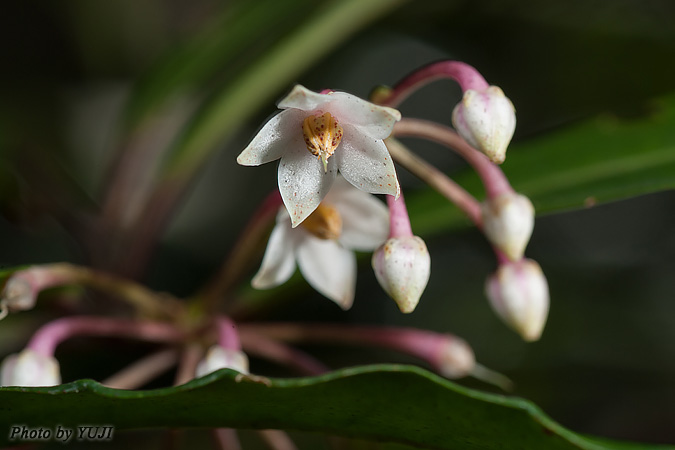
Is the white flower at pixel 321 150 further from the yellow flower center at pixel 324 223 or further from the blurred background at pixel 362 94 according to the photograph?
the blurred background at pixel 362 94

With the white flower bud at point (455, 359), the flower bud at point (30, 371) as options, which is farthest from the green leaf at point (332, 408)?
the white flower bud at point (455, 359)

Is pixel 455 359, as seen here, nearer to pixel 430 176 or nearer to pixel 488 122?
pixel 430 176

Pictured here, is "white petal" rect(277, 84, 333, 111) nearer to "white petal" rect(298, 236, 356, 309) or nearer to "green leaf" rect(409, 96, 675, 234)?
"white petal" rect(298, 236, 356, 309)

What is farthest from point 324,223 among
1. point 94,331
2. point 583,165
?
point 583,165

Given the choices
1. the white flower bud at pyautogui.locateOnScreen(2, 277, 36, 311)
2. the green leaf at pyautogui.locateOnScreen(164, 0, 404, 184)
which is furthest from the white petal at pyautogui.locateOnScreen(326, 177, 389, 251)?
the green leaf at pyautogui.locateOnScreen(164, 0, 404, 184)

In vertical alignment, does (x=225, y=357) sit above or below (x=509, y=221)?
below

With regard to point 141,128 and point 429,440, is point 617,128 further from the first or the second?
point 141,128

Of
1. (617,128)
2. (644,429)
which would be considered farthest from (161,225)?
(644,429)
